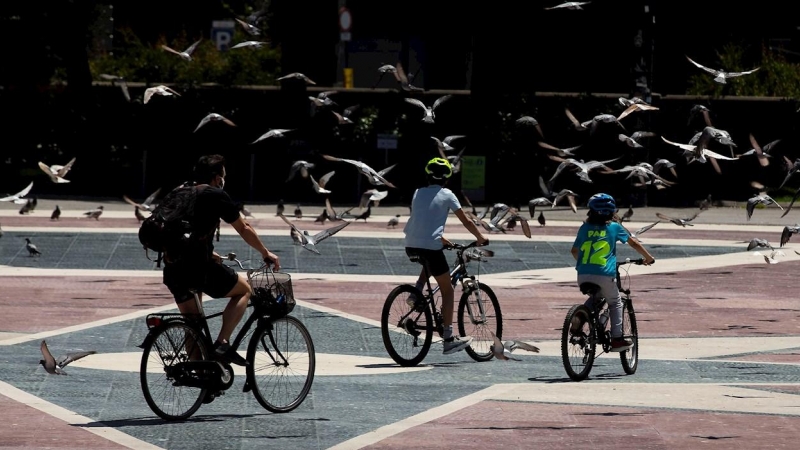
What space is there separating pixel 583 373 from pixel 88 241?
13626mm

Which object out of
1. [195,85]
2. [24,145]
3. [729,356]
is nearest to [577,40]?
[195,85]

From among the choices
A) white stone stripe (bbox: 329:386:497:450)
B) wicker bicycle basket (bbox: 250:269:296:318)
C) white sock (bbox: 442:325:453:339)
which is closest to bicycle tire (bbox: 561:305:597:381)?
white stone stripe (bbox: 329:386:497:450)

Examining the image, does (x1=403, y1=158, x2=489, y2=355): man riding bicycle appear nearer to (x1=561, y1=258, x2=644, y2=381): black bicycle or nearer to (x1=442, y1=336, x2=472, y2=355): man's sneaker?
(x1=442, y1=336, x2=472, y2=355): man's sneaker

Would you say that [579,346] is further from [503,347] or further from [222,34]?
[222,34]

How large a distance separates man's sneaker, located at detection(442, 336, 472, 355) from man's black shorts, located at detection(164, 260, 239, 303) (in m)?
3.20

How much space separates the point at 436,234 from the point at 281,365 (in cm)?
283

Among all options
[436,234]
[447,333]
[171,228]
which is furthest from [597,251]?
[171,228]

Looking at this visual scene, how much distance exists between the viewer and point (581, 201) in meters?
34.5

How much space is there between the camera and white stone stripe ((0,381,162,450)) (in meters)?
9.71

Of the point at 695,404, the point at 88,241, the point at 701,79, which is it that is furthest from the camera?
the point at 701,79

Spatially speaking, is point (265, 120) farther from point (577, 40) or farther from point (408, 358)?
point (408, 358)

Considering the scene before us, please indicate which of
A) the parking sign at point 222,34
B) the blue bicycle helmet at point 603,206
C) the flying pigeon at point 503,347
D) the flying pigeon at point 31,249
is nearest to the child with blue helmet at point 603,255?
the blue bicycle helmet at point 603,206

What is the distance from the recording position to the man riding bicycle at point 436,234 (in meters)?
13.4

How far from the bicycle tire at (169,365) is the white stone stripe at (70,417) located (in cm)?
45
